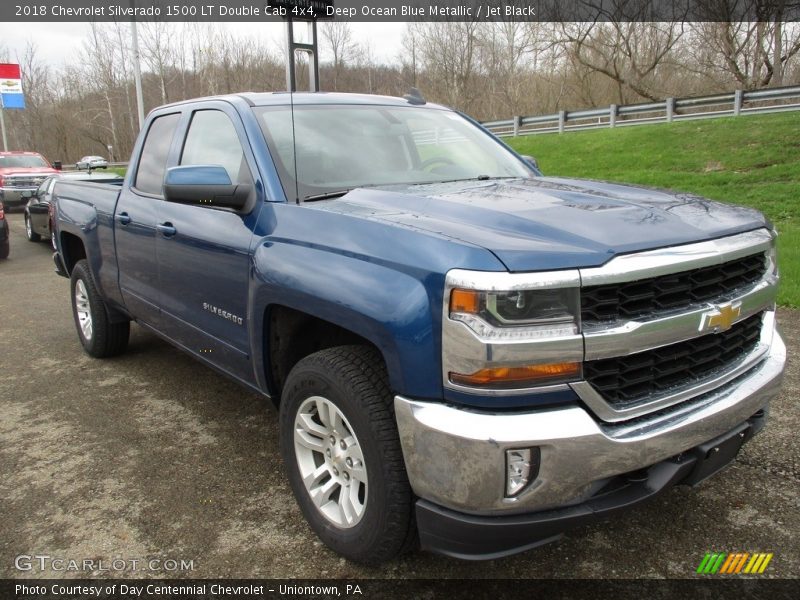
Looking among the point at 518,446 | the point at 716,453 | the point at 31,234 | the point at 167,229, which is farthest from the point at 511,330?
the point at 31,234

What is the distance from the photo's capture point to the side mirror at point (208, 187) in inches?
114

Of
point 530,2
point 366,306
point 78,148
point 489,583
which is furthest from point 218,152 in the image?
point 78,148

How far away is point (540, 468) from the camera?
75.6 inches

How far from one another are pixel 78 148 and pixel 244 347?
58905mm

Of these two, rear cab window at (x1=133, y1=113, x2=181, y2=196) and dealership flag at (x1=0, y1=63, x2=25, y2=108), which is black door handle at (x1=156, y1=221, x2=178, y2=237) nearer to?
rear cab window at (x1=133, y1=113, x2=181, y2=196)

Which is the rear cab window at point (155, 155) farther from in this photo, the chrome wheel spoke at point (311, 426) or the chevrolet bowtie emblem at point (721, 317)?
the chevrolet bowtie emblem at point (721, 317)

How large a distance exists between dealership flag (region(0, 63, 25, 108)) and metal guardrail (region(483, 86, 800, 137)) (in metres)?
27.0

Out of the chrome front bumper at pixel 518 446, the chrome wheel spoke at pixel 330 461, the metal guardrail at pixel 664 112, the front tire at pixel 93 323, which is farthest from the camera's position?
the metal guardrail at pixel 664 112

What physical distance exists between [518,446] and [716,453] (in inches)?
35.5

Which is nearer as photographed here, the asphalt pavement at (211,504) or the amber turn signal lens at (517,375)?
the amber turn signal lens at (517,375)

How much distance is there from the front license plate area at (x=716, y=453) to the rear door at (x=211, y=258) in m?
1.96

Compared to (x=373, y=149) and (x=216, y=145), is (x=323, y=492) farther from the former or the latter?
(x=216, y=145)

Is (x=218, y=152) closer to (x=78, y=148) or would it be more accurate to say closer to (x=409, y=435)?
(x=409, y=435)

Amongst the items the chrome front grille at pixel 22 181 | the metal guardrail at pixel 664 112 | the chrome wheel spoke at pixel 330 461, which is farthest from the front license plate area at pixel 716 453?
the chrome front grille at pixel 22 181
